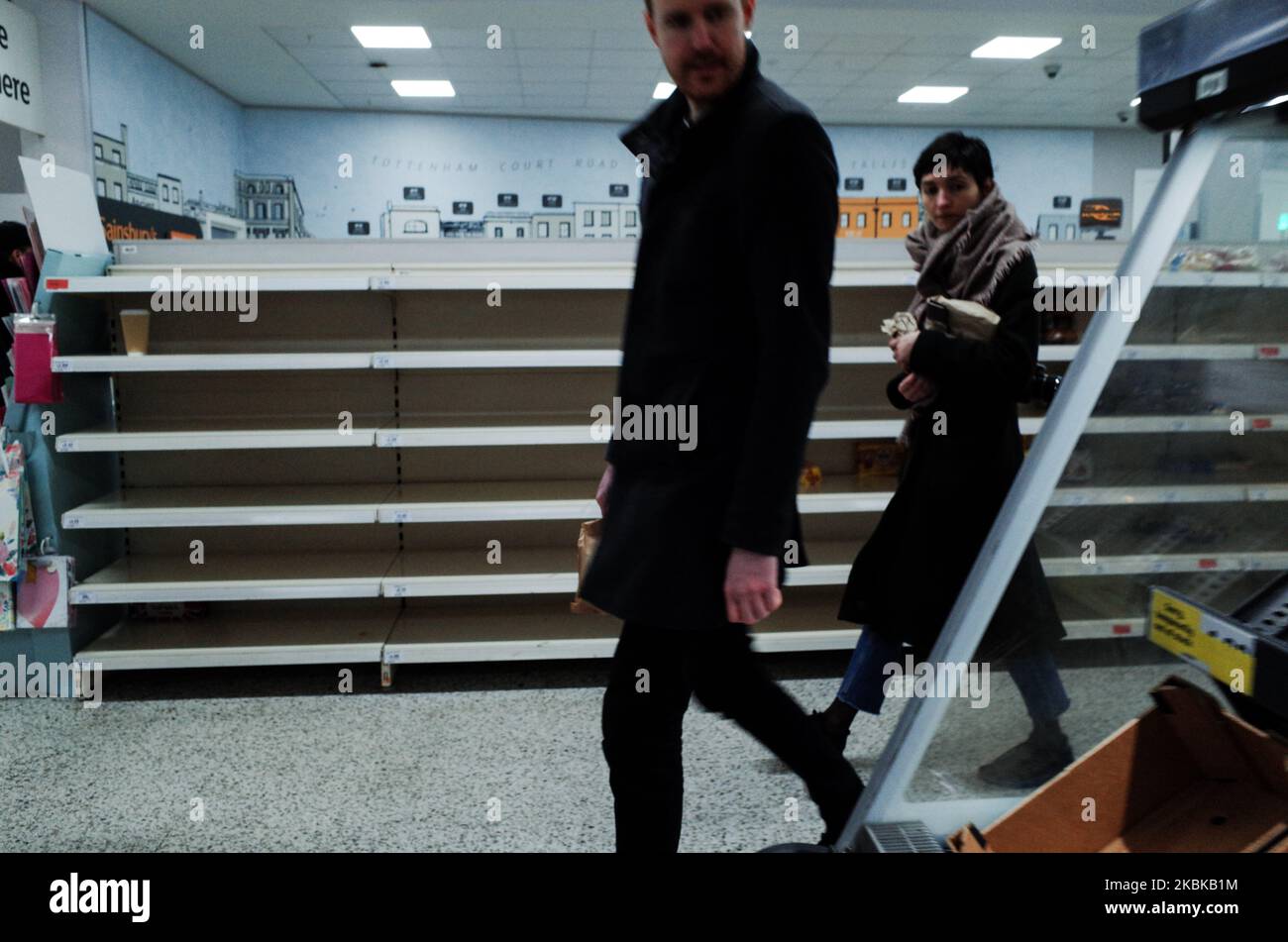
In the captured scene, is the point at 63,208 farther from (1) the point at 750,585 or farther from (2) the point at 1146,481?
(2) the point at 1146,481

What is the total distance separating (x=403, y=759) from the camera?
2.58m

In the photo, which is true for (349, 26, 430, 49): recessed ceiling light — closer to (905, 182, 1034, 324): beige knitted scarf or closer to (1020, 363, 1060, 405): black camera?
(905, 182, 1034, 324): beige knitted scarf

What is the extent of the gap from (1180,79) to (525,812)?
198 centimetres

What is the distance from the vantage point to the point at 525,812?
226 cm

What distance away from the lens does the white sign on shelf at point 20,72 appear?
620 cm

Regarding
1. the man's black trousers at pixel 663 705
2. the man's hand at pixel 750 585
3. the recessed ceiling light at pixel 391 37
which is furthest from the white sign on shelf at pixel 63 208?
the recessed ceiling light at pixel 391 37

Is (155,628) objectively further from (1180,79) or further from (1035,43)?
(1035,43)

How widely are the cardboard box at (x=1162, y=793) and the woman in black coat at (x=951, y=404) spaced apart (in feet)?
2.04

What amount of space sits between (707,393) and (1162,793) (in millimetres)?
981

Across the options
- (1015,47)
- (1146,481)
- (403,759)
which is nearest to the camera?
(1146,481)

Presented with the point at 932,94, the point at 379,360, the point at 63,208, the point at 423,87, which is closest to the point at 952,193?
the point at 379,360

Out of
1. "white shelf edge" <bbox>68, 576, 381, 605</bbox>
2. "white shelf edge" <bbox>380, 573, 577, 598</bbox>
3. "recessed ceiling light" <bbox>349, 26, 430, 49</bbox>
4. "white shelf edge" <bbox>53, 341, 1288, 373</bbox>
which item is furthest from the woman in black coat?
"recessed ceiling light" <bbox>349, 26, 430, 49</bbox>

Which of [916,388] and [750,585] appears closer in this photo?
[750,585]
